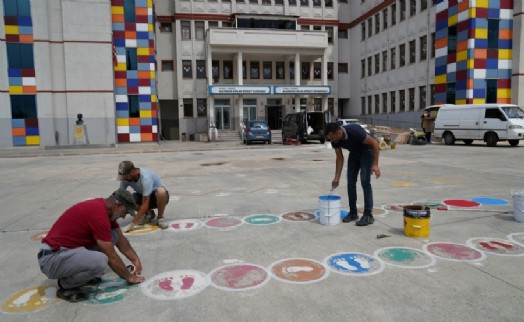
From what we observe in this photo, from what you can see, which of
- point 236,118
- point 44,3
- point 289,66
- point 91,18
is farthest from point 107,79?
point 289,66

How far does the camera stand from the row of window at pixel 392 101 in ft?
109

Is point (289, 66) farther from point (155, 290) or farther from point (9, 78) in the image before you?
point (155, 290)

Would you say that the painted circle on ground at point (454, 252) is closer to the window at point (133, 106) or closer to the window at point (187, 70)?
the window at point (133, 106)

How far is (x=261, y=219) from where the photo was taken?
6.34m

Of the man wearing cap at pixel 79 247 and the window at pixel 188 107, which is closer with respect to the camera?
the man wearing cap at pixel 79 247

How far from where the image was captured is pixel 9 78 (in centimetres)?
2681

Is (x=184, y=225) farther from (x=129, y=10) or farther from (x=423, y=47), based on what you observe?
(x=423, y=47)

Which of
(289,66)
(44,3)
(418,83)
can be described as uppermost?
(44,3)

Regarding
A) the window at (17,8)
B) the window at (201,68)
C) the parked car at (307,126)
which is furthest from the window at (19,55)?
the parked car at (307,126)

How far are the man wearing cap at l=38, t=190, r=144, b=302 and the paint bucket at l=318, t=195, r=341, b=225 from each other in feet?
10.2

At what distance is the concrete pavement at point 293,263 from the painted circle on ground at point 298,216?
33 mm

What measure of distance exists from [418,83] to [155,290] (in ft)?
112

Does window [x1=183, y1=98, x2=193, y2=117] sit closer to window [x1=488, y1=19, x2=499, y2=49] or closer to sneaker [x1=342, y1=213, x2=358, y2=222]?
window [x1=488, y1=19, x2=499, y2=49]

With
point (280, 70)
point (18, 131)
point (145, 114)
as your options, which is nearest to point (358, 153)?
point (145, 114)
